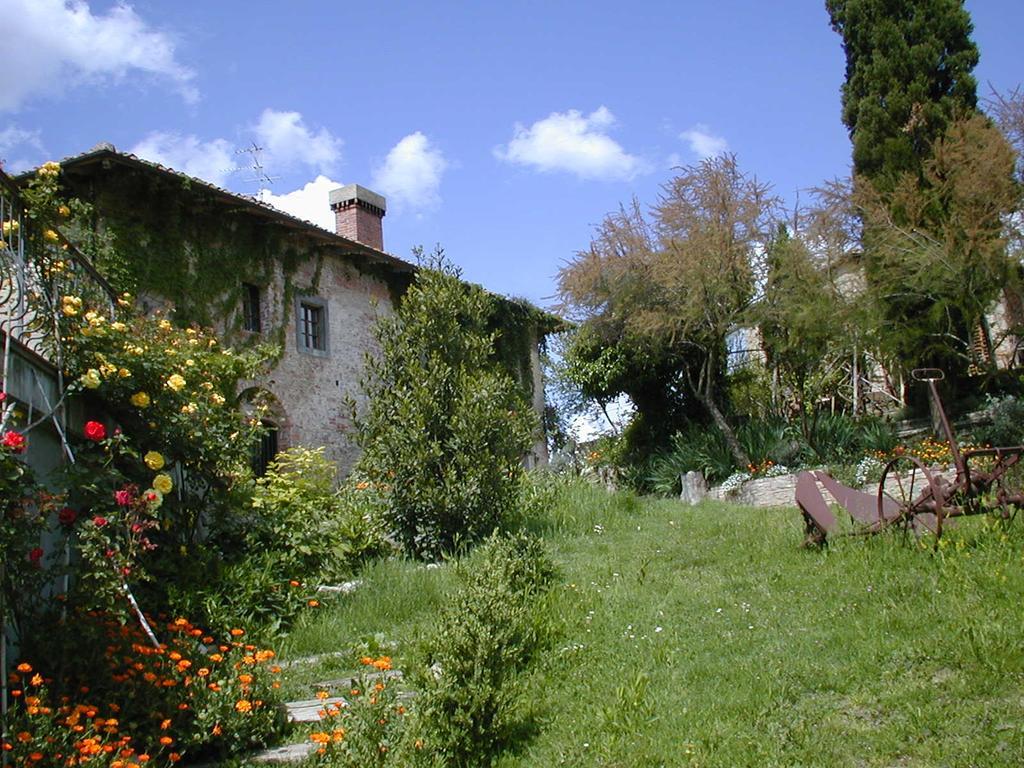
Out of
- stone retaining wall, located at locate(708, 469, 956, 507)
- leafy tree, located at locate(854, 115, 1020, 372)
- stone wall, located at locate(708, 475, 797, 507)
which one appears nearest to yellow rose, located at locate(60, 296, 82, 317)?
stone retaining wall, located at locate(708, 469, 956, 507)

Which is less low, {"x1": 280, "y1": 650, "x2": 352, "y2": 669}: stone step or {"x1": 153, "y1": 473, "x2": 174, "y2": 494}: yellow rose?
{"x1": 153, "y1": 473, "x2": 174, "y2": 494}: yellow rose

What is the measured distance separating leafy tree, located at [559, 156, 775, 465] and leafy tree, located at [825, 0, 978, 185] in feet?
7.30

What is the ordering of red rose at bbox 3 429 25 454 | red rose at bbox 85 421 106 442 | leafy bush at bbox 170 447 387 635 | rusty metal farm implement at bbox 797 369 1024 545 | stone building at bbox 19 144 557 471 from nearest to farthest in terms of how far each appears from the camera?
red rose at bbox 3 429 25 454
red rose at bbox 85 421 106 442
rusty metal farm implement at bbox 797 369 1024 545
leafy bush at bbox 170 447 387 635
stone building at bbox 19 144 557 471

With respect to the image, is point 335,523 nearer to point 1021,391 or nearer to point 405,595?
point 405,595

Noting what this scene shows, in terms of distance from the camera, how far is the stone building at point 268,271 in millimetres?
13031

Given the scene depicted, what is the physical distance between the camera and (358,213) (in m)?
18.7

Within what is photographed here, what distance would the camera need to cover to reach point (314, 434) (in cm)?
1595

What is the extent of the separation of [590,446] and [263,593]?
18.3 m

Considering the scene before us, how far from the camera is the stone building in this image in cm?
1303

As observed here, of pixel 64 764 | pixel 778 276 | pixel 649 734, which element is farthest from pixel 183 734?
pixel 778 276

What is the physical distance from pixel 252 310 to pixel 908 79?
1282 cm

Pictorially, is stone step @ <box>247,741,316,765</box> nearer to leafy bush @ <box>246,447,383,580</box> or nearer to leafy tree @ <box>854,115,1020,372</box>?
leafy bush @ <box>246,447,383,580</box>

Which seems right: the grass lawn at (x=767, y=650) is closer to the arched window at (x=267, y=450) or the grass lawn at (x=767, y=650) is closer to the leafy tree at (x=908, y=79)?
the arched window at (x=267, y=450)

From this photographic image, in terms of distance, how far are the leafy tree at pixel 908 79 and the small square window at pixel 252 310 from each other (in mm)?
11400
